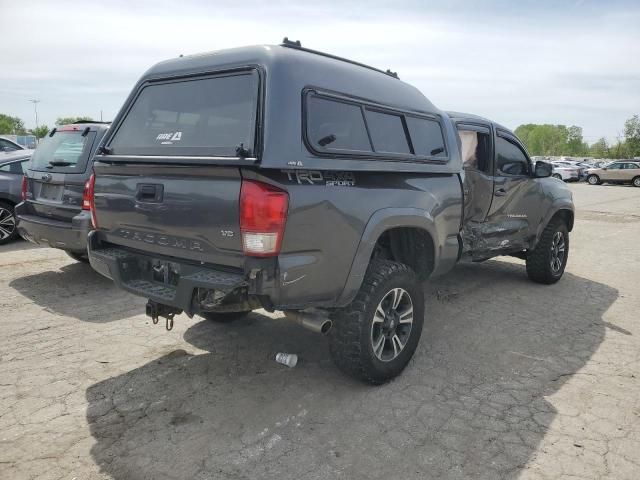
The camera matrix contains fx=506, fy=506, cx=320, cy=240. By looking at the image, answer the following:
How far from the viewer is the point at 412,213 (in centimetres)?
363

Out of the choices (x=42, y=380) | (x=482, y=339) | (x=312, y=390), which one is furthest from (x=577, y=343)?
(x=42, y=380)

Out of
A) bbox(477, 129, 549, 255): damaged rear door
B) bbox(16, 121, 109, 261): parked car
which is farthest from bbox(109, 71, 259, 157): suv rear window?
bbox(477, 129, 549, 255): damaged rear door

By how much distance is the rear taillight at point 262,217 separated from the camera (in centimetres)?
272

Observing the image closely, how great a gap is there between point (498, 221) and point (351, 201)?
3110 mm

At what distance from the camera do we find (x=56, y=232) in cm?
562

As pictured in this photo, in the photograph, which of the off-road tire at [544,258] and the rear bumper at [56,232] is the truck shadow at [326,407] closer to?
the off-road tire at [544,258]

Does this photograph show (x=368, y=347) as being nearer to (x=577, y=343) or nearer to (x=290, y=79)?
(x=290, y=79)

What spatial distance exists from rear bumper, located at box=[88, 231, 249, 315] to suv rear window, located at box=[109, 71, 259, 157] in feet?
2.27

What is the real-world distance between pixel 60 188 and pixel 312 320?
4169 mm

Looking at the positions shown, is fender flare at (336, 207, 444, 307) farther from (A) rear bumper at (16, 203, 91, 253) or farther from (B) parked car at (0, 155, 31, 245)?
(B) parked car at (0, 155, 31, 245)

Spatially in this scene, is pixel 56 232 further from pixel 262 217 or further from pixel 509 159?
pixel 509 159

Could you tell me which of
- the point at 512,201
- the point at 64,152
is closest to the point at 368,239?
the point at 512,201

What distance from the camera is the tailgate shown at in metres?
2.83

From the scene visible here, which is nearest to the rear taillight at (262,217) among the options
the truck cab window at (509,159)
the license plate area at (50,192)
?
the truck cab window at (509,159)
